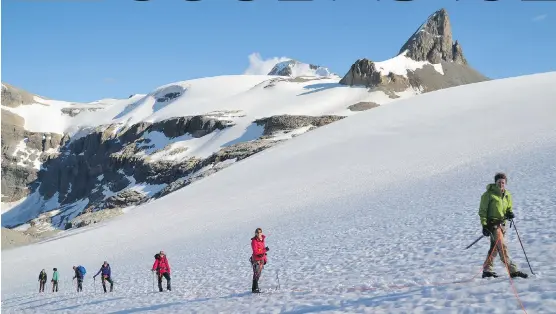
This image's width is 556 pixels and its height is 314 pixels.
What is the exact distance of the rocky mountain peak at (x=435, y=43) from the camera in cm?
17212

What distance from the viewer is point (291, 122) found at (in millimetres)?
123938

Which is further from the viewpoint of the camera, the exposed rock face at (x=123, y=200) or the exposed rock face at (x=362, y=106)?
the exposed rock face at (x=362, y=106)

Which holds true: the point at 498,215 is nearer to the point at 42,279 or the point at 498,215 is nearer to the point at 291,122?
the point at 42,279

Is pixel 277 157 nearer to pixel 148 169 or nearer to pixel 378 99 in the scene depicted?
pixel 148 169

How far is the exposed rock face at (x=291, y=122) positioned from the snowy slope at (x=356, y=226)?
60239 mm

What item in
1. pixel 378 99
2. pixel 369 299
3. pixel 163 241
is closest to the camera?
pixel 369 299

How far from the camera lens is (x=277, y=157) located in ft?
168

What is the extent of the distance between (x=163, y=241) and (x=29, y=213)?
173 metres

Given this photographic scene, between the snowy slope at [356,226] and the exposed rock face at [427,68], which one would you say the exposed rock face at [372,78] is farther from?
the snowy slope at [356,226]

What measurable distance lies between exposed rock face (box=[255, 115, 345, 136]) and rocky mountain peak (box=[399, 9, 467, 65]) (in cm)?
6711

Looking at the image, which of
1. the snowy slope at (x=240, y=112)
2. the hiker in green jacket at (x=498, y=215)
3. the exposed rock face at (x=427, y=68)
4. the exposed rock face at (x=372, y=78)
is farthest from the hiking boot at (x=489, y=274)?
the exposed rock face at (x=372, y=78)

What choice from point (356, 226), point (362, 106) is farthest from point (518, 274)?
→ point (362, 106)

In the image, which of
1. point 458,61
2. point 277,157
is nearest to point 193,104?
point 458,61

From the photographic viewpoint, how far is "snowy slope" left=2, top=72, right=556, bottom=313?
1098 cm
